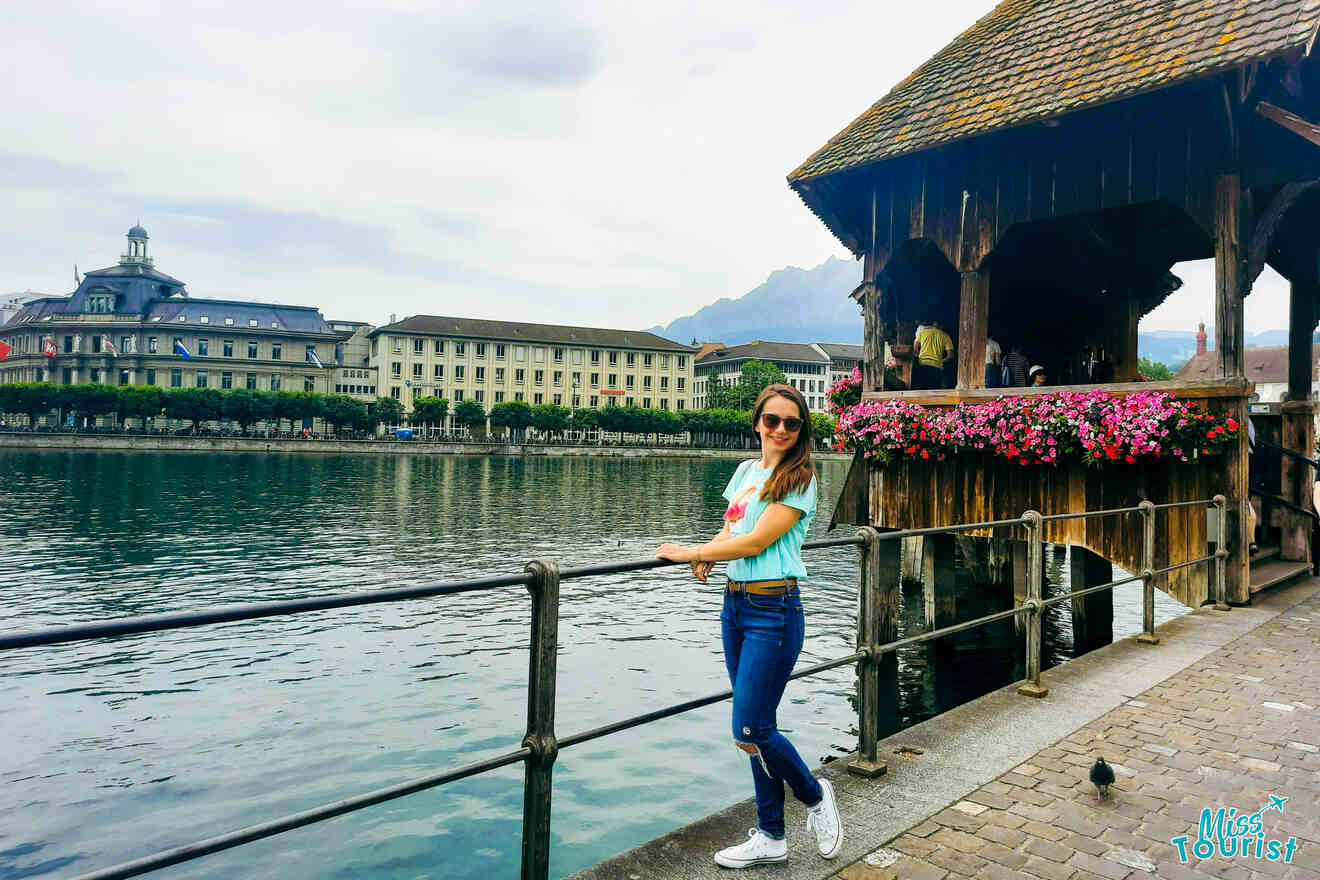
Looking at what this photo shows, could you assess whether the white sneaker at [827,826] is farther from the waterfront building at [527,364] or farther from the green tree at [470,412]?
the waterfront building at [527,364]

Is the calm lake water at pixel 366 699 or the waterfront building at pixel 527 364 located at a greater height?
the waterfront building at pixel 527 364

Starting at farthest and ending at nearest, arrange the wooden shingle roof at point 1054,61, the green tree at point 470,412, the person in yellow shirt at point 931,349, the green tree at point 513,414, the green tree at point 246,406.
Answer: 1. the green tree at point 470,412
2. the green tree at point 513,414
3. the green tree at point 246,406
4. the person in yellow shirt at point 931,349
5. the wooden shingle roof at point 1054,61

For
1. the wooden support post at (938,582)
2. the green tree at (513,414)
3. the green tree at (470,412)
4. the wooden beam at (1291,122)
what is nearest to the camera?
the wooden beam at (1291,122)

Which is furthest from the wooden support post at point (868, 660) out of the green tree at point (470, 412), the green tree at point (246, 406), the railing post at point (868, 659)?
the green tree at point (470, 412)

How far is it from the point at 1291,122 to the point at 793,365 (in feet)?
506

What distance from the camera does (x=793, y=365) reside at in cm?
16250

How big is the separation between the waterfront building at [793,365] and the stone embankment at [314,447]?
40512mm

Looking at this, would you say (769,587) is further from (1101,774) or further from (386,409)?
(386,409)

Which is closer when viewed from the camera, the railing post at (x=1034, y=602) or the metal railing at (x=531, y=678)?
the metal railing at (x=531, y=678)

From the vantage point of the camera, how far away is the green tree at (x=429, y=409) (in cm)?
12194

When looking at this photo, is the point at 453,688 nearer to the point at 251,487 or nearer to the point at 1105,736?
the point at 1105,736

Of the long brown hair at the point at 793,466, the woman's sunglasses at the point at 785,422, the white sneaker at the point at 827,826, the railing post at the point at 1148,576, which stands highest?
the woman's sunglasses at the point at 785,422

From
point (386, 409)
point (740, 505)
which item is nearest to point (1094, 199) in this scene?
point (740, 505)

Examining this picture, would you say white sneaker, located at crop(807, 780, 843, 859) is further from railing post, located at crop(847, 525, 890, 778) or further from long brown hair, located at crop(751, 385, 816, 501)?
long brown hair, located at crop(751, 385, 816, 501)
